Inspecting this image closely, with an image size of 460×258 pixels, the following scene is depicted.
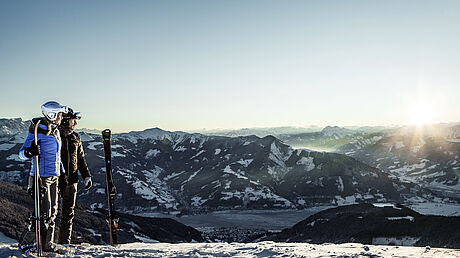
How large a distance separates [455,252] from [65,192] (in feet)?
45.8

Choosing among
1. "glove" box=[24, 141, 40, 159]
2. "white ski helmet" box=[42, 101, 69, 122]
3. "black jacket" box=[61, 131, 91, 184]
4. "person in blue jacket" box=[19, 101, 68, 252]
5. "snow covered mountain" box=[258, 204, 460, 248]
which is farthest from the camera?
"snow covered mountain" box=[258, 204, 460, 248]

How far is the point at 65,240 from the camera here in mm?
12781

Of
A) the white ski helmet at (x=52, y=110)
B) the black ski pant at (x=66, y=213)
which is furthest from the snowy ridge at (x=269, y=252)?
the white ski helmet at (x=52, y=110)

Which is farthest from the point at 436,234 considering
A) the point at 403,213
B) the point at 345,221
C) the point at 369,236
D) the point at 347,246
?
the point at 347,246

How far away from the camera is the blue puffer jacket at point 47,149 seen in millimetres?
11359

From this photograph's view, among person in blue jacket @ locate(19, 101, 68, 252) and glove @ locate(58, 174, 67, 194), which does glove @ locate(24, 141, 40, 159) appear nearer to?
person in blue jacket @ locate(19, 101, 68, 252)

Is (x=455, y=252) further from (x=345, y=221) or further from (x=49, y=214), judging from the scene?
(x=345, y=221)

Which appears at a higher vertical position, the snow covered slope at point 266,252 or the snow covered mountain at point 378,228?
the snow covered slope at point 266,252

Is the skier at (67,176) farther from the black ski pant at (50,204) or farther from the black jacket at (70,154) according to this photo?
the black ski pant at (50,204)

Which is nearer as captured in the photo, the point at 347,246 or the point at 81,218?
the point at 347,246

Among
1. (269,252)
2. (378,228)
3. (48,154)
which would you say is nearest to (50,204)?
(48,154)

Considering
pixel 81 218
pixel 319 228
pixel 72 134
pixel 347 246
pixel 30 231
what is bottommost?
pixel 319 228

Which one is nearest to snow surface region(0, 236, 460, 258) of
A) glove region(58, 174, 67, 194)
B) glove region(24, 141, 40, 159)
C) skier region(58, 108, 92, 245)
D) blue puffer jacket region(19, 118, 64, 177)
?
skier region(58, 108, 92, 245)

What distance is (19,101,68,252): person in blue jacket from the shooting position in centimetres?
1107
